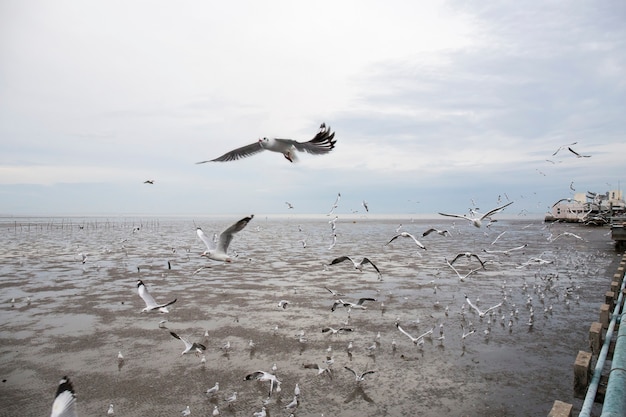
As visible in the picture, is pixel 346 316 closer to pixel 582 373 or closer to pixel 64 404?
pixel 582 373

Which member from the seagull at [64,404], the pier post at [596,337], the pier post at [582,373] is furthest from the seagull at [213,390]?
the pier post at [596,337]

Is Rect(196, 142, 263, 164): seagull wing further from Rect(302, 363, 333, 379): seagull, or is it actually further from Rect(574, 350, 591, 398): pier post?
Rect(574, 350, 591, 398): pier post

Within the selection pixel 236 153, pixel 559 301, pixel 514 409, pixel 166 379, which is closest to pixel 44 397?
pixel 166 379

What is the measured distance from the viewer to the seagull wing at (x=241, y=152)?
9101 millimetres

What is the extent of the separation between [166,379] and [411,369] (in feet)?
19.9

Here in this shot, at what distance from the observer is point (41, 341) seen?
13.0m

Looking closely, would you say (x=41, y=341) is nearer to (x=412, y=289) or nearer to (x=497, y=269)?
(x=412, y=289)

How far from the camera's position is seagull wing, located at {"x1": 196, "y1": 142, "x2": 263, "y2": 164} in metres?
9.10

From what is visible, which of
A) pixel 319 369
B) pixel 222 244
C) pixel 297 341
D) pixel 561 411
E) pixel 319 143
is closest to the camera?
pixel 561 411

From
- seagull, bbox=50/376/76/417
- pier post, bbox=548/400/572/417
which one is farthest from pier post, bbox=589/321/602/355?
seagull, bbox=50/376/76/417

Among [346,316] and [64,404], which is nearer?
[64,404]

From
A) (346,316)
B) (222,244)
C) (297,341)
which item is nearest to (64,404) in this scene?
(222,244)

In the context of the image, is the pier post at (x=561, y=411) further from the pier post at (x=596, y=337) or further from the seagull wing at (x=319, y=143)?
the seagull wing at (x=319, y=143)

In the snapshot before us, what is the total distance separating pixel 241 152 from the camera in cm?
926
